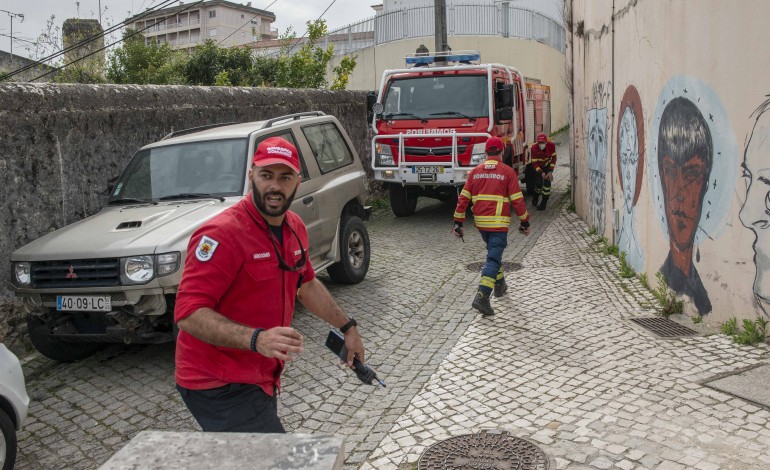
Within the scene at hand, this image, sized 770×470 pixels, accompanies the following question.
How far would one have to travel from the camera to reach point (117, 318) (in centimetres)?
569

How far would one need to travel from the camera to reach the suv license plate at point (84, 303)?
18.9 ft

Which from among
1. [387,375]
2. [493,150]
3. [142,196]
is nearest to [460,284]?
[493,150]

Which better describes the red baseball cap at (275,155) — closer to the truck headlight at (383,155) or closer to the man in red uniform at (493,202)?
the man in red uniform at (493,202)

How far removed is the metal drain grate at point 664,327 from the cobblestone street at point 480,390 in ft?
0.52

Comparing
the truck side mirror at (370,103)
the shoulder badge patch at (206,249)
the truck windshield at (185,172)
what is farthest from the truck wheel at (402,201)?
the shoulder badge patch at (206,249)

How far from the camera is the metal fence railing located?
26719 millimetres

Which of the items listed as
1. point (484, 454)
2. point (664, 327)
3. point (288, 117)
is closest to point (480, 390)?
point (484, 454)

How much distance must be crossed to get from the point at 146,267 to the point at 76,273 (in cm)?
63

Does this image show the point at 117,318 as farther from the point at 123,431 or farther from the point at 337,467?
the point at 337,467

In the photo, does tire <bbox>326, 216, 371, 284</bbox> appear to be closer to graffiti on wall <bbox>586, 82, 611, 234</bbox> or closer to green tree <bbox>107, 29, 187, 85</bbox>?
graffiti on wall <bbox>586, 82, 611, 234</bbox>

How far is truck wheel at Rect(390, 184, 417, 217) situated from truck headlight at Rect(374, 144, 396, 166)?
63cm

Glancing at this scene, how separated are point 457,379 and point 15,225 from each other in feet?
14.4

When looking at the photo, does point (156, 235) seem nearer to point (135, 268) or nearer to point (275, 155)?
point (135, 268)

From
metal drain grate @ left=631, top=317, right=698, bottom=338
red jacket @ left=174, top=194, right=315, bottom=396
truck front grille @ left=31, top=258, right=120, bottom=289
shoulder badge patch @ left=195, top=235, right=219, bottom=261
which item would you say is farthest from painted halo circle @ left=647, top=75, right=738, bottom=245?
truck front grille @ left=31, top=258, right=120, bottom=289
